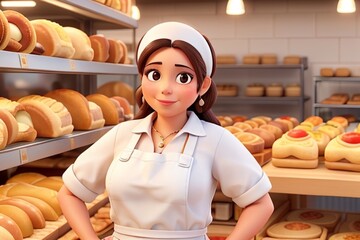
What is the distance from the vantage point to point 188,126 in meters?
1.47

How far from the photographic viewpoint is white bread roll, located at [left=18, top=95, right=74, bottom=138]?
2.37 meters

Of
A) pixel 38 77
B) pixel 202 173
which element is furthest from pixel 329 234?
pixel 38 77

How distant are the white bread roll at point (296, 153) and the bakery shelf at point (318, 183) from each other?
9 centimetres

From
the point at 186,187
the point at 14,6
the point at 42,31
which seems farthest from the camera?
the point at 14,6

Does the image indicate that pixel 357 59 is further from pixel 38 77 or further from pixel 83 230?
pixel 83 230

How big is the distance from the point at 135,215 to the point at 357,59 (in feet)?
19.4

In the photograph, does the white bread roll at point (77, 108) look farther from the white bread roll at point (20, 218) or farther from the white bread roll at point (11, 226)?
the white bread roll at point (11, 226)

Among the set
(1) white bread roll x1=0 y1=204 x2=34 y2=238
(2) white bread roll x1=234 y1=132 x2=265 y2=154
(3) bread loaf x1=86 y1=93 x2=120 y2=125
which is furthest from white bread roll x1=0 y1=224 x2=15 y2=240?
(3) bread loaf x1=86 y1=93 x2=120 y2=125

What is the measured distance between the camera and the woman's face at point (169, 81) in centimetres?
141

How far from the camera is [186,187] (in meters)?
1.37

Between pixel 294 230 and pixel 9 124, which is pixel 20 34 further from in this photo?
pixel 294 230

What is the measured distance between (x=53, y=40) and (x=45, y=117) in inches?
12.4

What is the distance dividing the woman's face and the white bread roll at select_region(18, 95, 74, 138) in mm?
1020

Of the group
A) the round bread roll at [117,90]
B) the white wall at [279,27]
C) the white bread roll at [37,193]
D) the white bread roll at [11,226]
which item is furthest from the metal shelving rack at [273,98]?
the white bread roll at [11,226]
